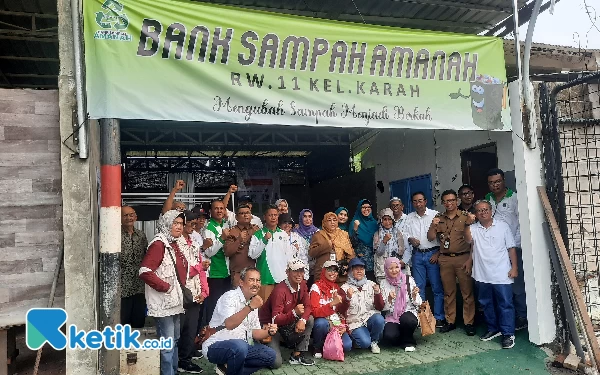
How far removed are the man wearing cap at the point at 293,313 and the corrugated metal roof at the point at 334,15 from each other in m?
3.49

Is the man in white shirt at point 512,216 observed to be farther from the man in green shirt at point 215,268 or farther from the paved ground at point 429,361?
the man in green shirt at point 215,268

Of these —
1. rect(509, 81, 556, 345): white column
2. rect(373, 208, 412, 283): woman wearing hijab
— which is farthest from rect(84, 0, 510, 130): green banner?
rect(373, 208, 412, 283): woman wearing hijab

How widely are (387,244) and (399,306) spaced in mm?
867

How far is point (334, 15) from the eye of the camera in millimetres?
6148

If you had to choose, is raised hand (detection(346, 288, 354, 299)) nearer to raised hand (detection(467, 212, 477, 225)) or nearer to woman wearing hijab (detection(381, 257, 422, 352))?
woman wearing hijab (detection(381, 257, 422, 352))

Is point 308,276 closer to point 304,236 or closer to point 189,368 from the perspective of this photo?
point 304,236

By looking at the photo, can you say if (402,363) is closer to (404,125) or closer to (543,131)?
(404,125)

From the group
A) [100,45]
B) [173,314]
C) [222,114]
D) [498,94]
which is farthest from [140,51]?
[498,94]

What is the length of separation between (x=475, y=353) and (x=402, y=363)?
35.9 inches

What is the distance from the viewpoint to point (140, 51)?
153 inches

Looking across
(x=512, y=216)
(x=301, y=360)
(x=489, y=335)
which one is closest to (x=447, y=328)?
(x=489, y=335)

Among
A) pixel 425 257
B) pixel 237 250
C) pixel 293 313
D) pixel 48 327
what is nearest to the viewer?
pixel 48 327

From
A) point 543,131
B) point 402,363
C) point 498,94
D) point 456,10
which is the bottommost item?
point 402,363

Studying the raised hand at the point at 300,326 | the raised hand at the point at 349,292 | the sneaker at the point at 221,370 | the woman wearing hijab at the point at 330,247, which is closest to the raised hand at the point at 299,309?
the raised hand at the point at 300,326
